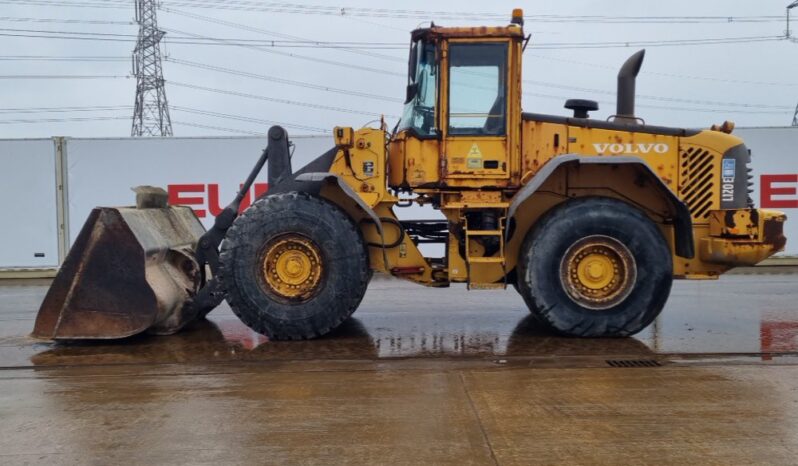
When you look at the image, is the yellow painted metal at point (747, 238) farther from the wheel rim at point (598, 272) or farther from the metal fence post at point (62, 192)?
the metal fence post at point (62, 192)

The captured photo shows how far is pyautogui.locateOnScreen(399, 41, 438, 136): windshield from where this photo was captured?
22.2 feet

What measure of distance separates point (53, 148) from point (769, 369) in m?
12.5

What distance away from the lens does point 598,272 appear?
21.5 ft

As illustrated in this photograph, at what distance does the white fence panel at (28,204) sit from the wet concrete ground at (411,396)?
618 cm

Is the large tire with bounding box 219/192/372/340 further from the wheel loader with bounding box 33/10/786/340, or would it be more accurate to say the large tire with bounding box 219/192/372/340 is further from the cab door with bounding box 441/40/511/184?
the cab door with bounding box 441/40/511/184

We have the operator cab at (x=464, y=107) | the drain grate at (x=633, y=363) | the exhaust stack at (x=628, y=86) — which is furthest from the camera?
the exhaust stack at (x=628, y=86)

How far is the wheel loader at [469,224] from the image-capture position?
6.47 m

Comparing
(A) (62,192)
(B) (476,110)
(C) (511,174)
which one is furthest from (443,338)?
(A) (62,192)

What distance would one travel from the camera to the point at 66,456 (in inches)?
148

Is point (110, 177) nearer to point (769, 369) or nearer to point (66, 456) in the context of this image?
point (66, 456)

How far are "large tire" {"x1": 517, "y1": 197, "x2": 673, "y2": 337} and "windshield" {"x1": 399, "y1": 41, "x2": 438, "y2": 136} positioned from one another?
1.47m

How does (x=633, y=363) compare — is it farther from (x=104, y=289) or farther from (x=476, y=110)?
(x=104, y=289)

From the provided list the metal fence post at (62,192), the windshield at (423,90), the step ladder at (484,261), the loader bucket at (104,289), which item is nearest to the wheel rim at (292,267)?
the loader bucket at (104,289)

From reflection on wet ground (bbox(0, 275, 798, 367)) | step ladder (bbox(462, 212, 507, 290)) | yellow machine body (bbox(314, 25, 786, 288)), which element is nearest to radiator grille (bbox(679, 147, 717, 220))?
yellow machine body (bbox(314, 25, 786, 288))
